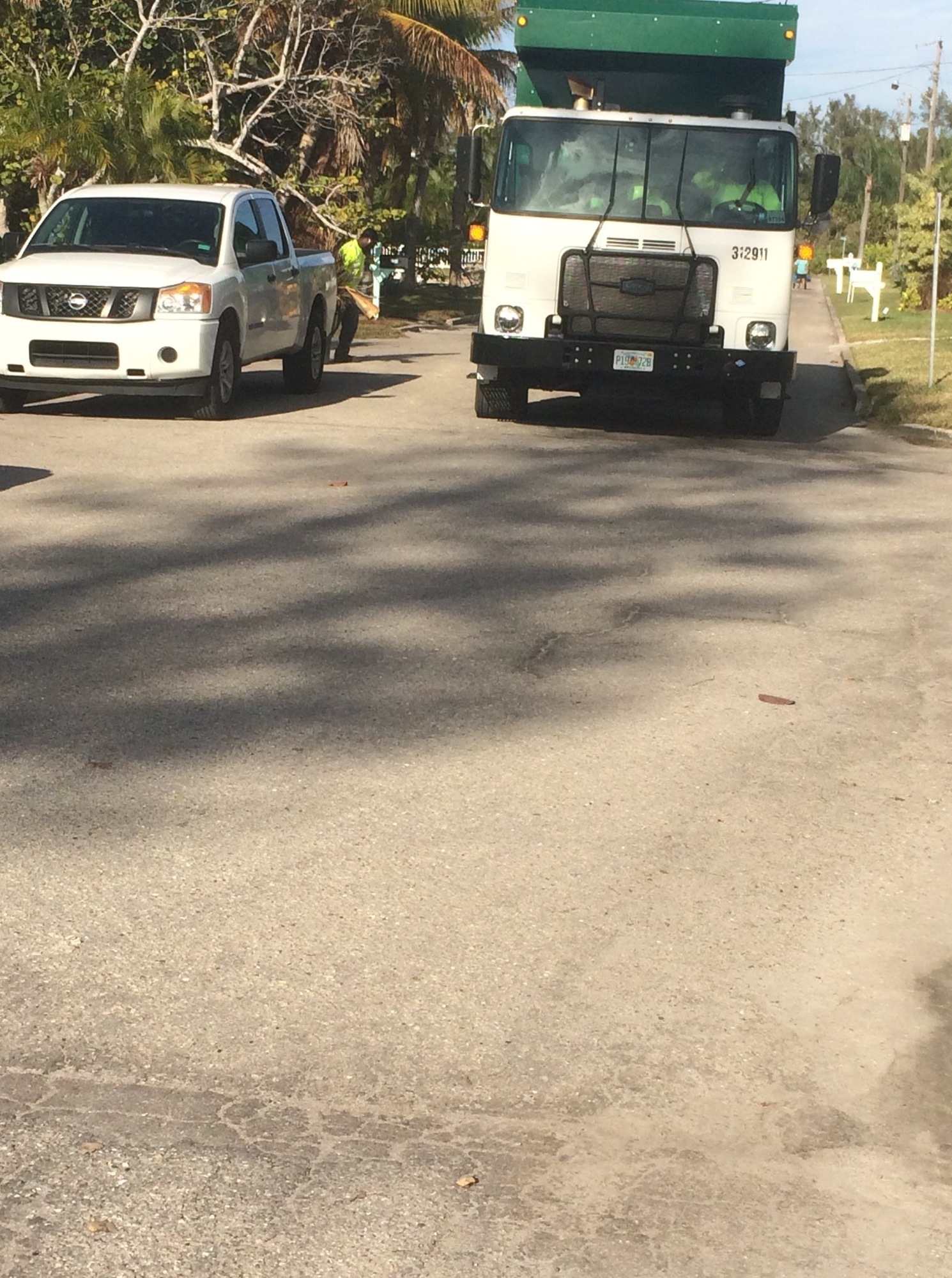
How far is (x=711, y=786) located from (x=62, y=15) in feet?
82.3

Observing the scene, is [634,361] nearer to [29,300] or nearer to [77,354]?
[77,354]

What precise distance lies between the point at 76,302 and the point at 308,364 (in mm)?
3810

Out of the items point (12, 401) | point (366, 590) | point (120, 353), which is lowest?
point (366, 590)

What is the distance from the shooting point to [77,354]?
561 inches

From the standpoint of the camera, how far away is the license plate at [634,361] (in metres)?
14.6

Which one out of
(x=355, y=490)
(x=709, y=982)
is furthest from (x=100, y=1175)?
(x=355, y=490)

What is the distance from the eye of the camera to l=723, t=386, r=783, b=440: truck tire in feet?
51.6

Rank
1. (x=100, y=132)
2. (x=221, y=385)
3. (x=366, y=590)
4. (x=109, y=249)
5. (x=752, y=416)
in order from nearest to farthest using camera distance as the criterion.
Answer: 1. (x=366, y=590)
2. (x=221, y=385)
3. (x=109, y=249)
4. (x=752, y=416)
5. (x=100, y=132)

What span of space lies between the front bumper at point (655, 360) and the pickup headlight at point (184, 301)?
2228 millimetres

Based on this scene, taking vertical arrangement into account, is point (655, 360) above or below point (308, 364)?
above

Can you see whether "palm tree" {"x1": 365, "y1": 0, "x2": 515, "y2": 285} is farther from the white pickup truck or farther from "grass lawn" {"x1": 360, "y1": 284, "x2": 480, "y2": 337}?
the white pickup truck

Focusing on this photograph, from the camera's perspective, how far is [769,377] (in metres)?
14.7

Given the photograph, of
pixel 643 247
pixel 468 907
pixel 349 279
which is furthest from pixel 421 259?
pixel 468 907

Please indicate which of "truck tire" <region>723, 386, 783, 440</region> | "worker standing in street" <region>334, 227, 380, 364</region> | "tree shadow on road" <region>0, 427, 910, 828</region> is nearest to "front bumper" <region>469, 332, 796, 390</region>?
"truck tire" <region>723, 386, 783, 440</region>
